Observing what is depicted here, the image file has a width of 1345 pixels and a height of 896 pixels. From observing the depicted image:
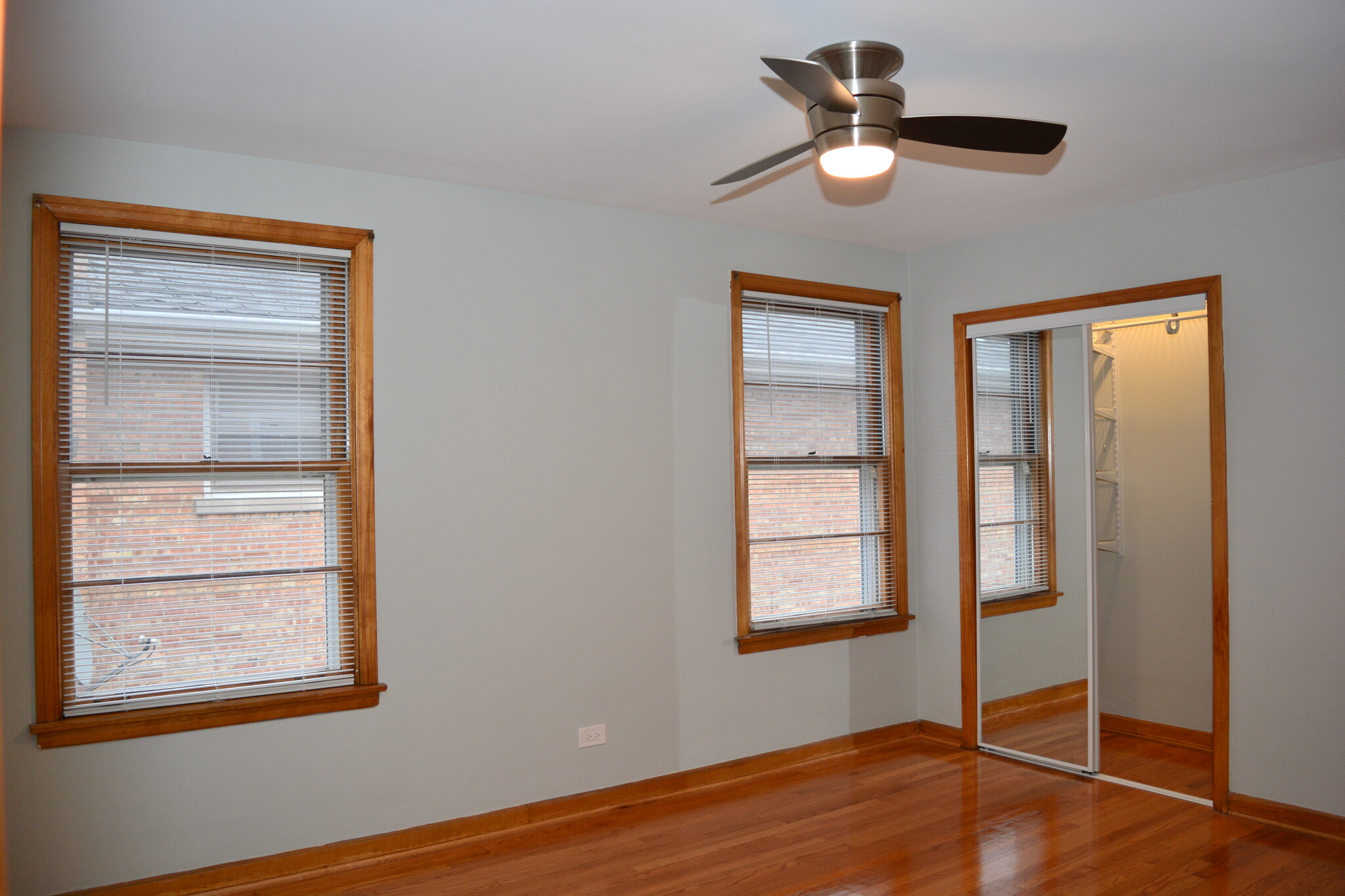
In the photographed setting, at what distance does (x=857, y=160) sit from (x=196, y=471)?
249 cm

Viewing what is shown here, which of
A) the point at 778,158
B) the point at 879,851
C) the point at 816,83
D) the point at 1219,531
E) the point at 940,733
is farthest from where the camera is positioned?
the point at 940,733

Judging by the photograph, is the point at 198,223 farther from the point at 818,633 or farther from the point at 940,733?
the point at 940,733

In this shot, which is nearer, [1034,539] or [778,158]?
[778,158]

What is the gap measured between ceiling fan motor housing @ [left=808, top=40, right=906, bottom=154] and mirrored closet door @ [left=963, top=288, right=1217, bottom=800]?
2.27 metres

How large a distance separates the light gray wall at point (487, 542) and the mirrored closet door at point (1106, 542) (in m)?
0.99

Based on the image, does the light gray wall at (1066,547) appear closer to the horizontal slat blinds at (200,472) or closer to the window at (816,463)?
the window at (816,463)

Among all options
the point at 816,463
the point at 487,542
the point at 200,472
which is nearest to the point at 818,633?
the point at 816,463

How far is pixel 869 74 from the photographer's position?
2.70 metres

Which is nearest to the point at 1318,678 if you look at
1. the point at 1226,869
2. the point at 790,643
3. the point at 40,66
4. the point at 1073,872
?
the point at 1226,869

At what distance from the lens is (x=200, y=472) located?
334cm

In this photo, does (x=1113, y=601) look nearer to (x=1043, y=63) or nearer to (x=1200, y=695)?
(x=1200, y=695)

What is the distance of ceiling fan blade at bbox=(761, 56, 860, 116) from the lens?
212 cm

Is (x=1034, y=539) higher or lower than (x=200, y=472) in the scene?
lower

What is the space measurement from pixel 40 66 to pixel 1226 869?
4664 mm
